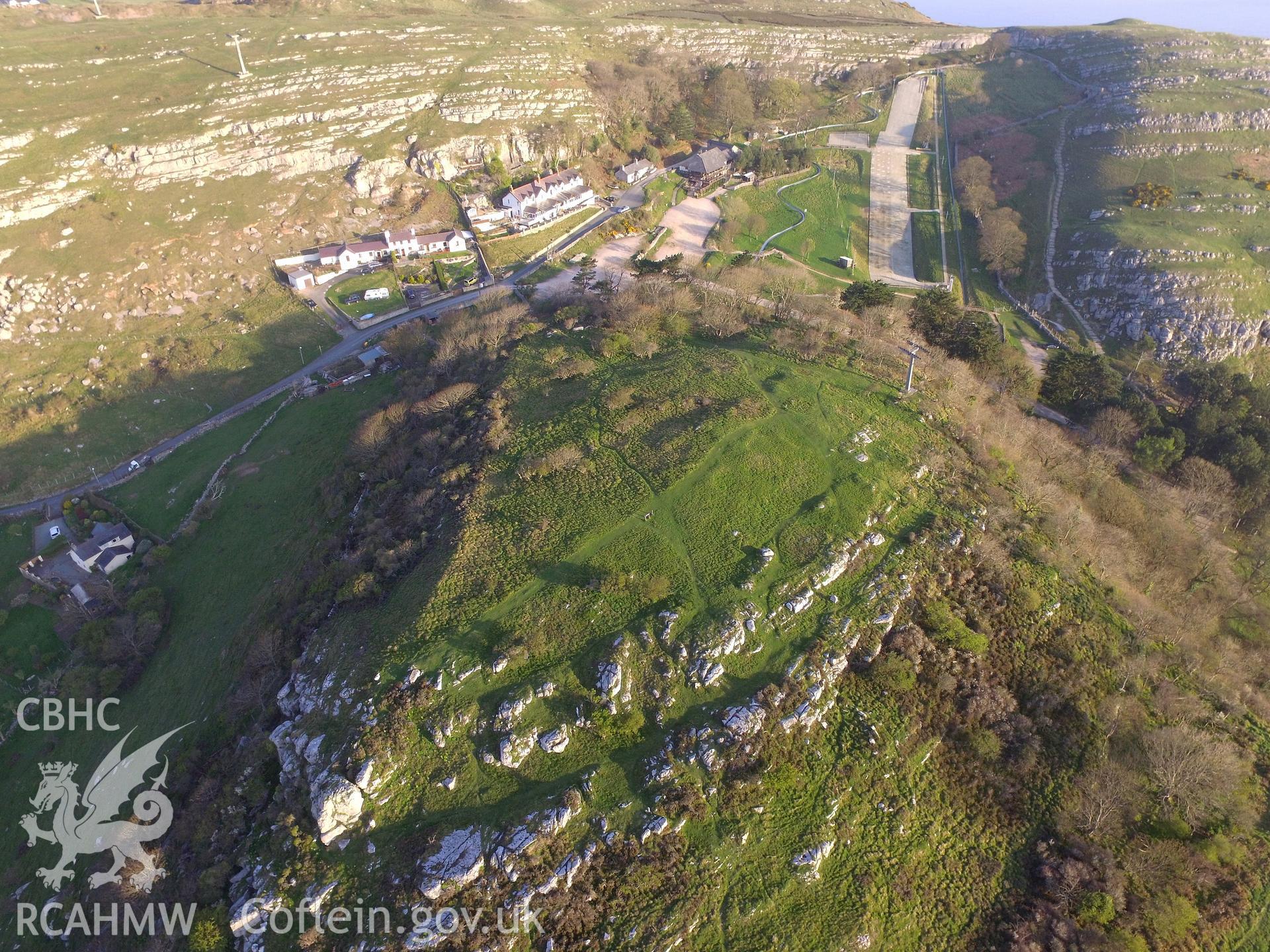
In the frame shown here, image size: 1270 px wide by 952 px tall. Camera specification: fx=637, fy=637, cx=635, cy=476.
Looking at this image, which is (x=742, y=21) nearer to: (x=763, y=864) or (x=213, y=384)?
(x=213, y=384)

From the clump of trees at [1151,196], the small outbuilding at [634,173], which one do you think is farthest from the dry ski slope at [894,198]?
the small outbuilding at [634,173]

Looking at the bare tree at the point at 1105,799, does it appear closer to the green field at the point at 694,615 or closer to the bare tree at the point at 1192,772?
the bare tree at the point at 1192,772

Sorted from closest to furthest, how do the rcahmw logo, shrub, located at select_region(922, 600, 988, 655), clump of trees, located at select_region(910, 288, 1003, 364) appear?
1. the rcahmw logo
2. shrub, located at select_region(922, 600, 988, 655)
3. clump of trees, located at select_region(910, 288, 1003, 364)

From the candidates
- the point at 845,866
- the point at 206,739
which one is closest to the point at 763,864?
the point at 845,866

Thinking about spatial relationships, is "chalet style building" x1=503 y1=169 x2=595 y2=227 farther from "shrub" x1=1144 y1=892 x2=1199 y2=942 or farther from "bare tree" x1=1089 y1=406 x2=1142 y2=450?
"shrub" x1=1144 y1=892 x2=1199 y2=942

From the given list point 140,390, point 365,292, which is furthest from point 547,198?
point 140,390

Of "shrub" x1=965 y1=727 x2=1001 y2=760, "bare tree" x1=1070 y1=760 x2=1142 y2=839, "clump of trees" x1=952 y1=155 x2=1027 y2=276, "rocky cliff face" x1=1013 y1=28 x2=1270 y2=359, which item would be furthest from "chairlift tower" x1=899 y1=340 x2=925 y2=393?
"clump of trees" x1=952 y1=155 x2=1027 y2=276

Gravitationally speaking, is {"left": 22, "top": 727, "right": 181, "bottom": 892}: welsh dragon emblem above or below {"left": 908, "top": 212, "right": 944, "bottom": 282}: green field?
below
